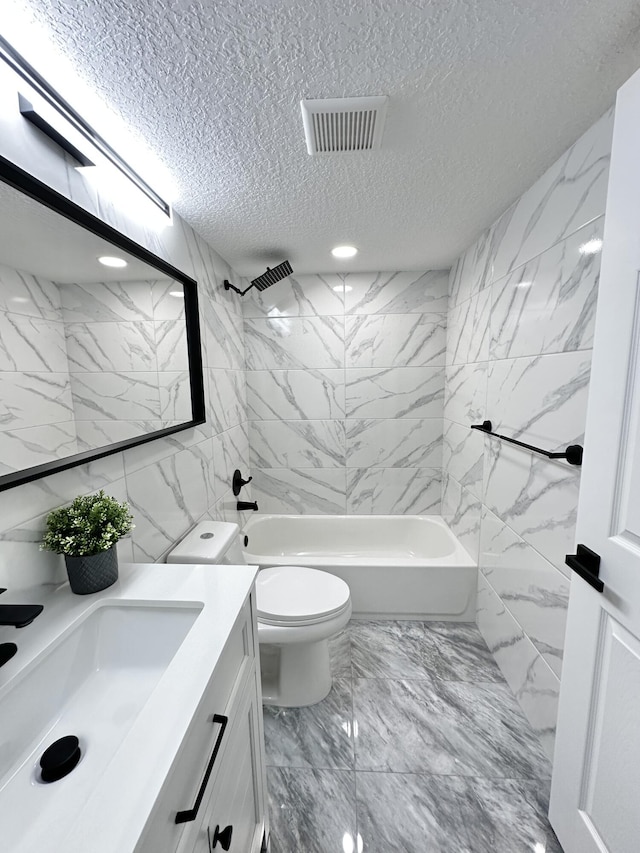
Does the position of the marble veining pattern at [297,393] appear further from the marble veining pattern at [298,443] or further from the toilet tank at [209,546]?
the toilet tank at [209,546]

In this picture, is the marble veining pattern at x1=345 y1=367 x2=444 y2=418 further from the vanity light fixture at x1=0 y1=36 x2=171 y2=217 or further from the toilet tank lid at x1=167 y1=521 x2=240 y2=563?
the vanity light fixture at x1=0 y1=36 x2=171 y2=217

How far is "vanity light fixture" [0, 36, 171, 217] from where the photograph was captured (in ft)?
2.66

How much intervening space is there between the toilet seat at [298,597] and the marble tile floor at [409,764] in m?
0.44

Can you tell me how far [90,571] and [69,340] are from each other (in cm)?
62

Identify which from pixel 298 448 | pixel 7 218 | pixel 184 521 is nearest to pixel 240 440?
pixel 298 448

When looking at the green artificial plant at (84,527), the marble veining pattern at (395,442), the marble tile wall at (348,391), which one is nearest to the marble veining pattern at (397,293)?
the marble tile wall at (348,391)

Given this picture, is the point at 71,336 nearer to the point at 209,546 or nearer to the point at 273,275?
the point at 209,546

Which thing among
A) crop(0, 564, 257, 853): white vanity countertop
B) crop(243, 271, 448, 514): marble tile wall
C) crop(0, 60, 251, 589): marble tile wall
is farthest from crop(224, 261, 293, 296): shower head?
crop(0, 564, 257, 853): white vanity countertop

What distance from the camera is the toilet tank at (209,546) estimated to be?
4.87ft

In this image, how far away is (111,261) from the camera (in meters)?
1.17

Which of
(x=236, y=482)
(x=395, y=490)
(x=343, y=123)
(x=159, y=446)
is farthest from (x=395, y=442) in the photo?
(x=343, y=123)

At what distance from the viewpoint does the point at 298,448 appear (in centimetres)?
279

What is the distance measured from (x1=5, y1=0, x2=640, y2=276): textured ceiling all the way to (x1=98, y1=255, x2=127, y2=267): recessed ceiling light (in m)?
0.36

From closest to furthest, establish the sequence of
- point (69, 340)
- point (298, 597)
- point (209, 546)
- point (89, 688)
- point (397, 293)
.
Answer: point (89, 688), point (69, 340), point (209, 546), point (298, 597), point (397, 293)
